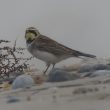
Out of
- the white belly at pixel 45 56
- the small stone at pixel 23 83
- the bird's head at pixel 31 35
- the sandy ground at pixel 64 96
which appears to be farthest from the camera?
the bird's head at pixel 31 35

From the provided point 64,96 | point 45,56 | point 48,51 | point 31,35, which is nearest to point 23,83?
point 64,96

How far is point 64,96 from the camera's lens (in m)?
4.88

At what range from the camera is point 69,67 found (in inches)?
297

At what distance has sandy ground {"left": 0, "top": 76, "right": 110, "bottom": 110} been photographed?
4.33 m

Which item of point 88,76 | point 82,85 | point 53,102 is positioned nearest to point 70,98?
point 53,102

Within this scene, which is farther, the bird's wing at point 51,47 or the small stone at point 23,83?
the bird's wing at point 51,47

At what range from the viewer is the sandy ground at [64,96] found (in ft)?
14.2

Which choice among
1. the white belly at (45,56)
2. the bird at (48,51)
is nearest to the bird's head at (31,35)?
the bird at (48,51)

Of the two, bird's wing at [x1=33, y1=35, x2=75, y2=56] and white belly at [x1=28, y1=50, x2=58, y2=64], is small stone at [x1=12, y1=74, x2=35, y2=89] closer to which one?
white belly at [x1=28, y1=50, x2=58, y2=64]

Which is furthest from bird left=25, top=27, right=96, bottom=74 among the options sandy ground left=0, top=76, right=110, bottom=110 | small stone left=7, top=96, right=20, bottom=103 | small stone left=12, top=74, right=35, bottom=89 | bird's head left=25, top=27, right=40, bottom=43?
small stone left=7, top=96, right=20, bottom=103

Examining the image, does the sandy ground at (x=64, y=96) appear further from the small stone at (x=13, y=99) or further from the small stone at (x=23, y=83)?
the small stone at (x=23, y=83)

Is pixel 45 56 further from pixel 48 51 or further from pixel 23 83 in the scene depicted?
pixel 23 83

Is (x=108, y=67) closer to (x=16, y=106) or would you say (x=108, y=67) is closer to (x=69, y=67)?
(x=69, y=67)

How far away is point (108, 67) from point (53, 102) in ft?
7.63
